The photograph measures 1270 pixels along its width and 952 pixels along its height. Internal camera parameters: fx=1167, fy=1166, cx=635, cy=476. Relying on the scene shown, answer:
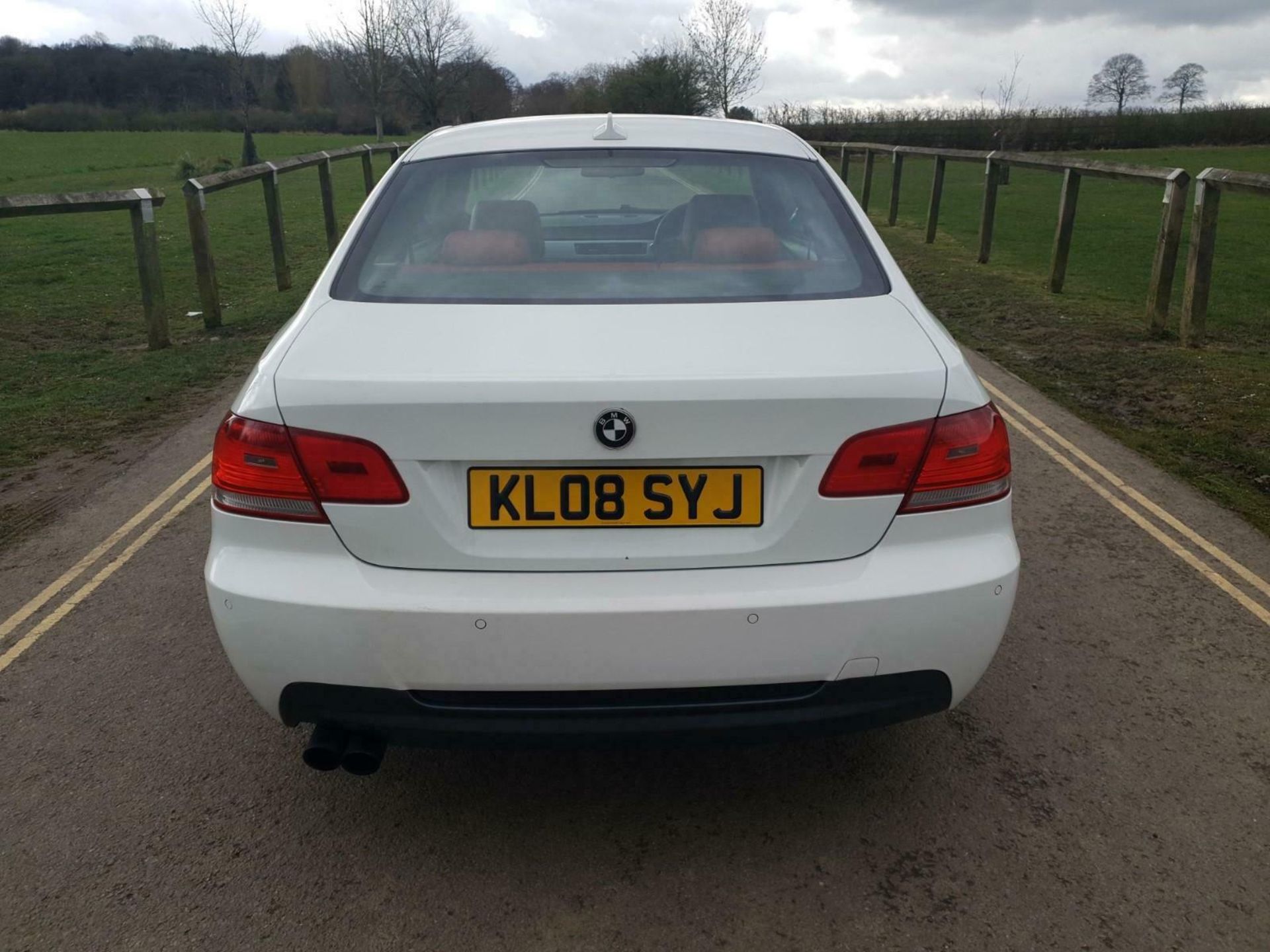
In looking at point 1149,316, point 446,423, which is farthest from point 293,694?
point 1149,316

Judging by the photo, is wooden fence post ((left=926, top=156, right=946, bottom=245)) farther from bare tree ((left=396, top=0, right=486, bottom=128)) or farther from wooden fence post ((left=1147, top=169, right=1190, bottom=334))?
bare tree ((left=396, top=0, right=486, bottom=128))

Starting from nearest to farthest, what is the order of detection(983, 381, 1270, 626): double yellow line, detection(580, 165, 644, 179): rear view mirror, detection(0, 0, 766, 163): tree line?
detection(580, 165, 644, 179): rear view mirror
detection(983, 381, 1270, 626): double yellow line
detection(0, 0, 766, 163): tree line

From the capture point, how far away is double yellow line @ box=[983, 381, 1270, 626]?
4324 millimetres

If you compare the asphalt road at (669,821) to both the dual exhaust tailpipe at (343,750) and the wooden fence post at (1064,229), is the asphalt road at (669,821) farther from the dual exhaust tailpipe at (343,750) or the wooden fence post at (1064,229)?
the wooden fence post at (1064,229)

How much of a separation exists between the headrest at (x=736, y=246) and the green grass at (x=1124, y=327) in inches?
121

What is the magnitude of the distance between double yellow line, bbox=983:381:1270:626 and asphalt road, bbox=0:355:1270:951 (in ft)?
1.12

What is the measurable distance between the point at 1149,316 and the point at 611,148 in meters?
7.26

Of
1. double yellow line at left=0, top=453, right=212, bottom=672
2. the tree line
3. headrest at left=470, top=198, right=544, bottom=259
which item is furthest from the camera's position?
the tree line

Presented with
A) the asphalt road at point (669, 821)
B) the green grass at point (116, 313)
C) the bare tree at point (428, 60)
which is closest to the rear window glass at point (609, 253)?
the asphalt road at point (669, 821)

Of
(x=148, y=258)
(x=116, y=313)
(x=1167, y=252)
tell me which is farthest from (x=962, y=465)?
(x=116, y=313)

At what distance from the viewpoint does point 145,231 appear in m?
9.16

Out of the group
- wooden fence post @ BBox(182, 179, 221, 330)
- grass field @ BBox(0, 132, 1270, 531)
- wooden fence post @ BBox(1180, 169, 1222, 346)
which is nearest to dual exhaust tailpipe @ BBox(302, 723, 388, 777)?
grass field @ BBox(0, 132, 1270, 531)

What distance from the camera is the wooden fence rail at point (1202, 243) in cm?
841

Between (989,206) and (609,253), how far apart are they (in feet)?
36.5
